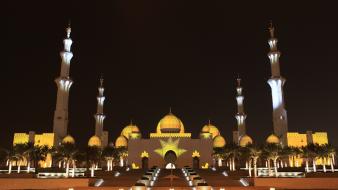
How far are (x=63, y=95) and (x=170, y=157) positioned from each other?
54.2 ft

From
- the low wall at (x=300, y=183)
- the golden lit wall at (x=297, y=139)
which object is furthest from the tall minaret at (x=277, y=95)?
the low wall at (x=300, y=183)

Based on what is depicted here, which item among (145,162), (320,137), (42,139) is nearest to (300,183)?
(145,162)

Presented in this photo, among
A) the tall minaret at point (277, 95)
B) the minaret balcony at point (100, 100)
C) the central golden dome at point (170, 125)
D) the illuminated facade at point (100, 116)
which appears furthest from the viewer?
the minaret balcony at point (100, 100)

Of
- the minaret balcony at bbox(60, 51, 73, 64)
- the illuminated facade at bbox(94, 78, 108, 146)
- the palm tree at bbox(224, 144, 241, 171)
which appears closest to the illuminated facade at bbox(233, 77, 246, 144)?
the palm tree at bbox(224, 144, 241, 171)

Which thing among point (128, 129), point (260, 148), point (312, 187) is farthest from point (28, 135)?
point (312, 187)

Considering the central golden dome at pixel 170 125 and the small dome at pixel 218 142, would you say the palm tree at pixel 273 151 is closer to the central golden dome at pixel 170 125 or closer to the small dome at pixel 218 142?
the small dome at pixel 218 142

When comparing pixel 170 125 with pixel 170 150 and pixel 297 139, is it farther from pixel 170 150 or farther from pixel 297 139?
pixel 297 139

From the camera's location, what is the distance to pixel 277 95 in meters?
43.8

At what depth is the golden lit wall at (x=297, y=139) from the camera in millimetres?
46719

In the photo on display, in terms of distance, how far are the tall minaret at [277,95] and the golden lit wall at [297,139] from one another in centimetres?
455

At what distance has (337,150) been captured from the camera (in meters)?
36.2

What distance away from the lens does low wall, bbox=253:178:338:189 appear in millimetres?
25141

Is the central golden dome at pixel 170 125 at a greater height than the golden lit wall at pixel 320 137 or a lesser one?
greater

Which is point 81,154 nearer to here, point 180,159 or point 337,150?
point 180,159
